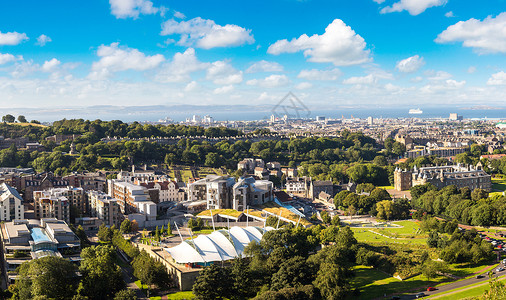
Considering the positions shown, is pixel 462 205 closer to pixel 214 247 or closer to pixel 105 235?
pixel 214 247

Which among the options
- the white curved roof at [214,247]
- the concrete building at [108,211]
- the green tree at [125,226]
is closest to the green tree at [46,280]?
the white curved roof at [214,247]

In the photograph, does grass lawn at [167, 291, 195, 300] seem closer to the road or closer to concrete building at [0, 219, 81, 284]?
concrete building at [0, 219, 81, 284]

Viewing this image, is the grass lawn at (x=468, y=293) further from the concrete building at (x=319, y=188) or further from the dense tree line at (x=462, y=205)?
the concrete building at (x=319, y=188)

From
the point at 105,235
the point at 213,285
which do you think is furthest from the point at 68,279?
the point at 105,235

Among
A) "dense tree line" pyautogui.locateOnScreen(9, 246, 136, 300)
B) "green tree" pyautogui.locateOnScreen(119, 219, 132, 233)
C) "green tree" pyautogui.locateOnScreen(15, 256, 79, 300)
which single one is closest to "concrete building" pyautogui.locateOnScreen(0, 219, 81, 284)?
"dense tree line" pyautogui.locateOnScreen(9, 246, 136, 300)

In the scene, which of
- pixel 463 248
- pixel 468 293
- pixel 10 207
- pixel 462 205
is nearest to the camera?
pixel 468 293

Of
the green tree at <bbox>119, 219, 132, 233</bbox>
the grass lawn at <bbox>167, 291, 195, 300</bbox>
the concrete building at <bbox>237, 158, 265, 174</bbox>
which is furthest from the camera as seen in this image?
the concrete building at <bbox>237, 158, 265, 174</bbox>
